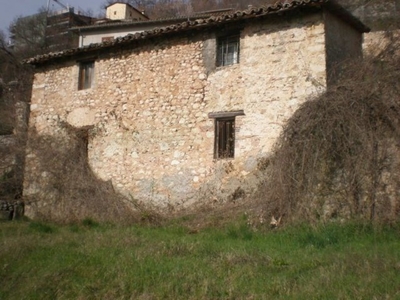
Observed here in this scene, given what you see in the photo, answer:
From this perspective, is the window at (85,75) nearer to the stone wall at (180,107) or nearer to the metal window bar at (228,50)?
the stone wall at (180,107)

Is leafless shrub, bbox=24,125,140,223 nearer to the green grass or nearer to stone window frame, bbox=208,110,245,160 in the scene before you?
stone window frame, bbox=208,110,245,160

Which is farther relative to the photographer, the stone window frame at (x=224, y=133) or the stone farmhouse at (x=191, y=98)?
the stone window frame at (x=224, y=133)

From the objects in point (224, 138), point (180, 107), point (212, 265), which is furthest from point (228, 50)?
point (212, 265)

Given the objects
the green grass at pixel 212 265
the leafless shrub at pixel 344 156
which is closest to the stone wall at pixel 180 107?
the leafless shrub at pixel 344 156

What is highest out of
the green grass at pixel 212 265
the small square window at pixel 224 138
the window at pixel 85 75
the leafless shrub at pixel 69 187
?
the window at pixel 85 75

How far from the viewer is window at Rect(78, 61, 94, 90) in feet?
43.5

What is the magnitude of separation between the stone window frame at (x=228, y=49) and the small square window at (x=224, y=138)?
149 cm

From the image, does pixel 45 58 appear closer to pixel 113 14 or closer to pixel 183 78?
pixel 183 78

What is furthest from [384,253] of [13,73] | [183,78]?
[13,73]

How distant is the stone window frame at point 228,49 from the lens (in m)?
10.9

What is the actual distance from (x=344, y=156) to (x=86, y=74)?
28.0ft

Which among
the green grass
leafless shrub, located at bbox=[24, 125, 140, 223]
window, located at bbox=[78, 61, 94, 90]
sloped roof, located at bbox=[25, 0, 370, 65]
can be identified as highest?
sloped roof, located at bbox=[25, 0, 370, 65]

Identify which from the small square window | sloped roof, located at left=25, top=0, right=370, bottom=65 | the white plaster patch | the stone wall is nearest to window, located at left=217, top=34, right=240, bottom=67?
the stone wall

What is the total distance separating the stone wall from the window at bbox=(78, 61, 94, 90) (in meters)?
A: 0.20
